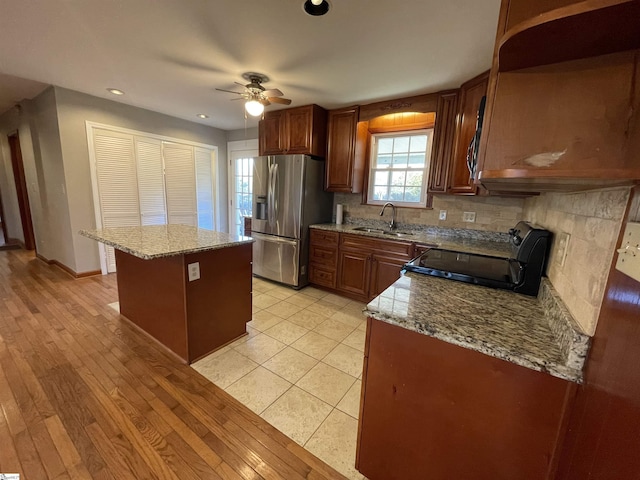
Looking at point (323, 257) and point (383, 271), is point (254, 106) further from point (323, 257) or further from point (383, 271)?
point (383, 271)

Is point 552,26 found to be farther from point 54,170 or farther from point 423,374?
point 54,170

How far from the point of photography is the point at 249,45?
78.9 inches

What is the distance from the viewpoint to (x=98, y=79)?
282 cm

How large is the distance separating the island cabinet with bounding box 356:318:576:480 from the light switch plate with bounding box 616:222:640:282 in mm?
364

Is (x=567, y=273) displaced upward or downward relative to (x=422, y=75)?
downward

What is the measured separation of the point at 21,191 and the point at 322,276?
230 inches

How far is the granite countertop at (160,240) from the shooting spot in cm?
171

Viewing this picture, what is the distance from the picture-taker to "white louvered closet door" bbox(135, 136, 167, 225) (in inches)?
155

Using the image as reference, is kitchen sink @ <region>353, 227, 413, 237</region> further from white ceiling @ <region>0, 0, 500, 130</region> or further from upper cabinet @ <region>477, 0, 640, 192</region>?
upper cabinet @ <region>477, 0, 640, 192</region>

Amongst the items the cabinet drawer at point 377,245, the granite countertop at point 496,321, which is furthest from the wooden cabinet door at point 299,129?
the granite countertop at point 496,321

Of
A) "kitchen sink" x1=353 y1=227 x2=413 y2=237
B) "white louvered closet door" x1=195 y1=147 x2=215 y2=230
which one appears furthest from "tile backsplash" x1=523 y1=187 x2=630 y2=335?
"white louvered closet door" x1=195 y1=147 x2=215 y2=230

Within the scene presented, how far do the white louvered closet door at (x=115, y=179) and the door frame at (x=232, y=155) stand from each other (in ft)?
5.40

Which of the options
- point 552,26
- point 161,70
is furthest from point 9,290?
point 552,26

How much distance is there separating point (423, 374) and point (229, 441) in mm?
1152
